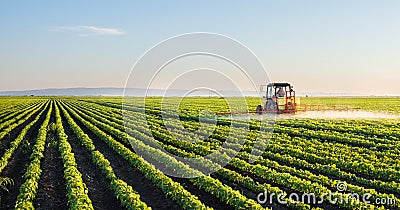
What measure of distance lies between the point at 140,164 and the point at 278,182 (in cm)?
437

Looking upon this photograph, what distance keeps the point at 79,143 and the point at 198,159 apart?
21.8ft

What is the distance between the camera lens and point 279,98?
88.8 ft

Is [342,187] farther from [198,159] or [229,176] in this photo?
[198,159]

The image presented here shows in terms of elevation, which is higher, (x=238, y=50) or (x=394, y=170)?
(x=238, y=50)

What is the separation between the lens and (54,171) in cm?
1188

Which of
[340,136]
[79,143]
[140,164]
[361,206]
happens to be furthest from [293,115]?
[361,206]

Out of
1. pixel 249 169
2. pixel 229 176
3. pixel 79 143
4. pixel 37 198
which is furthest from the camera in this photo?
pixel 79 143

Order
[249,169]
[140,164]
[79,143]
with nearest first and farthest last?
[249,169], [140,164], [79,143]

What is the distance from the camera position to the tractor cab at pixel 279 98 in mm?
27094

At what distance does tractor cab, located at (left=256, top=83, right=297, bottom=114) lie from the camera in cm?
2709

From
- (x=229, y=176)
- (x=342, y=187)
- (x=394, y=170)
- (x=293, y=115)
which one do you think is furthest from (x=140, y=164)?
(x=293, y=115)

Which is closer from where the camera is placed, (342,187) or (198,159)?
(342,187)

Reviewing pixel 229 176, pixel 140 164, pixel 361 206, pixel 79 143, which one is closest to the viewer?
pixel 361 206

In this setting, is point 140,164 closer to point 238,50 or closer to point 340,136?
point 238,50
